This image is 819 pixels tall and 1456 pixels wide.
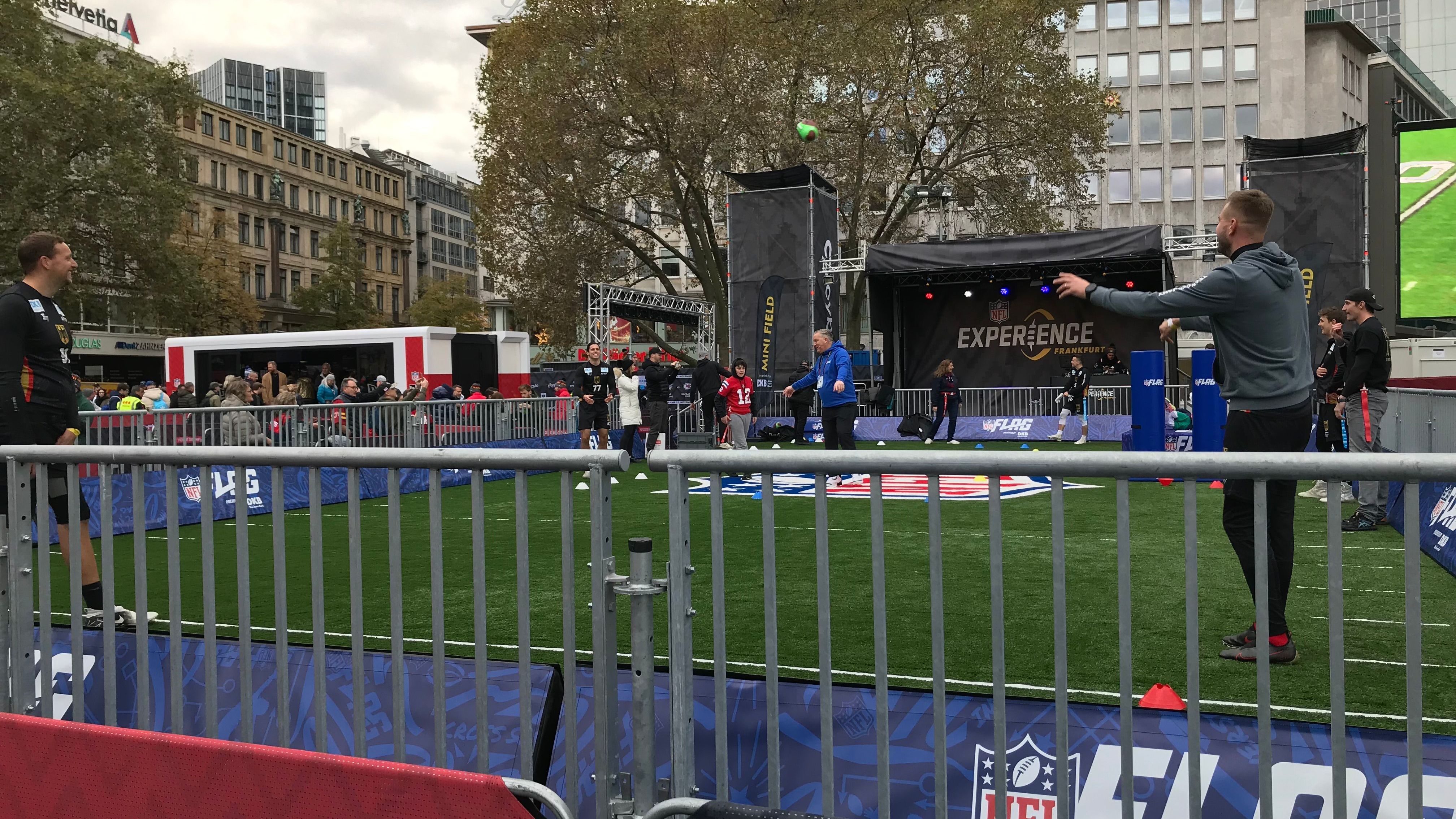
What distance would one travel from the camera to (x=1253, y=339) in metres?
4.67

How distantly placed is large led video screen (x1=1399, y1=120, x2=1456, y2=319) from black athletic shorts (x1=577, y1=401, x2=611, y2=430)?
44.7ft

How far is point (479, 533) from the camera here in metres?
2.99

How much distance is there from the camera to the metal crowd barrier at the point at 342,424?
11.9 m

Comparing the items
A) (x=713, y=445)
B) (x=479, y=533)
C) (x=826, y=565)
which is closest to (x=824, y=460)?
(x=826, y=565)

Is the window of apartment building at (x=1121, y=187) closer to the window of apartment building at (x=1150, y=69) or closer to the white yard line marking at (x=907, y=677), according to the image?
the window of apartment building at (x=1150, y=69)

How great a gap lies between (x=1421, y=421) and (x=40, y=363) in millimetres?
10908

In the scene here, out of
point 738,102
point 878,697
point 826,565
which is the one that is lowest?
point 878,697

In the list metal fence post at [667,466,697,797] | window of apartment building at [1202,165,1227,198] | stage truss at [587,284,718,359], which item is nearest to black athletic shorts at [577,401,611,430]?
stage truss at [587,284,718,359]

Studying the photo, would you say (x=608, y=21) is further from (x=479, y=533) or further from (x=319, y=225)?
(x=319, y=225)

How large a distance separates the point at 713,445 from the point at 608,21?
58.8 feet

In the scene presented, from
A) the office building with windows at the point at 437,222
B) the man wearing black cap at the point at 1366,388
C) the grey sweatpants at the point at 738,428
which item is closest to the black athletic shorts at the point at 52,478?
the man wearing black cap at the point at 1366,388

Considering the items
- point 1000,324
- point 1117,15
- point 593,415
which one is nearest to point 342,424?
point 593,415

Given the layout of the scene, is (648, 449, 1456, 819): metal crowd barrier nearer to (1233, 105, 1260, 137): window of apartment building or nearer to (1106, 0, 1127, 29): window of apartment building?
(1233, 105, 1260, 137): window of apartment building

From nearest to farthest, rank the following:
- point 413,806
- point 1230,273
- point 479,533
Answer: point 413,806
point 479,533
point 1230,273
